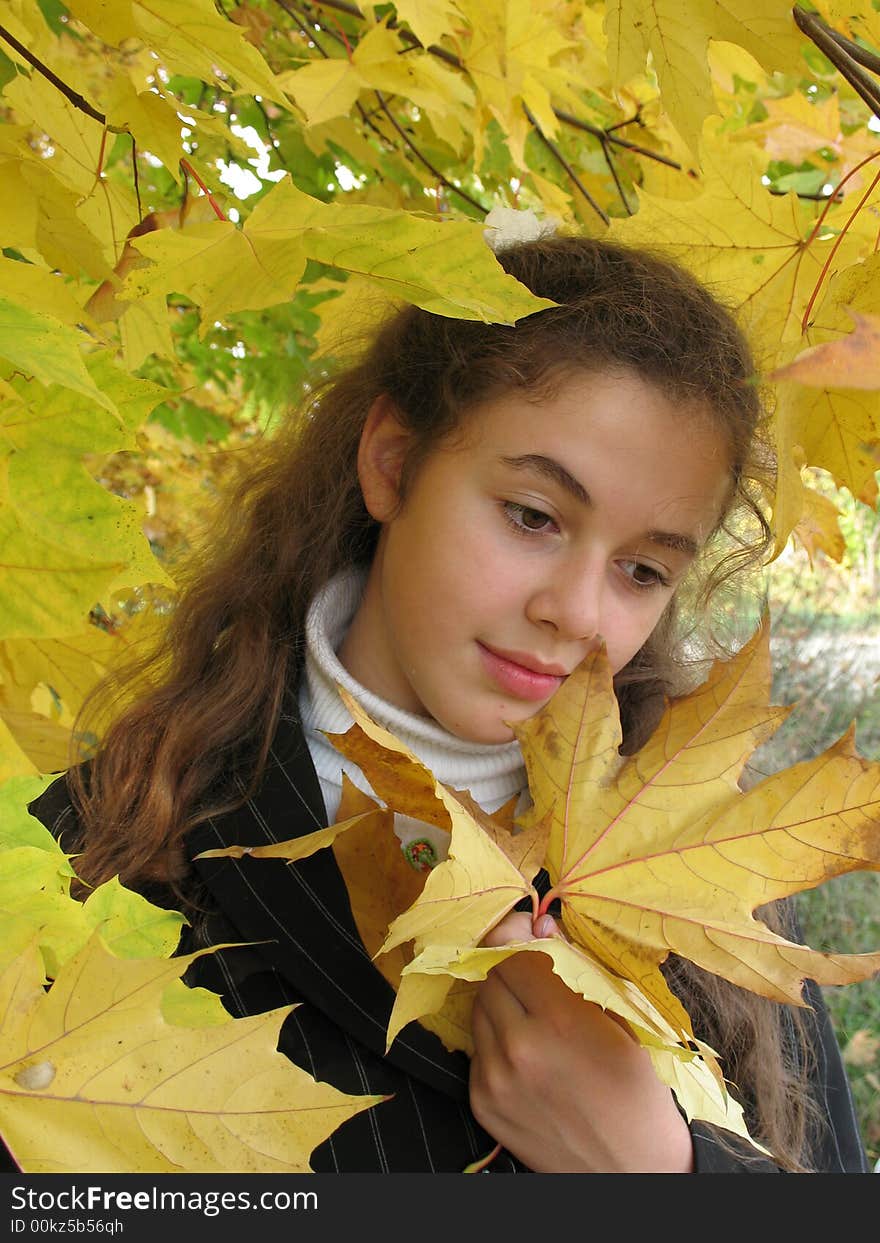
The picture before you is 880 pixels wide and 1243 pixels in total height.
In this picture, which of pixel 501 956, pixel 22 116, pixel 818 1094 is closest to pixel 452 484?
pixel 22 116

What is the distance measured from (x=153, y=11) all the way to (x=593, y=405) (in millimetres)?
562

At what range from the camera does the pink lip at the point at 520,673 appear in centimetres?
99

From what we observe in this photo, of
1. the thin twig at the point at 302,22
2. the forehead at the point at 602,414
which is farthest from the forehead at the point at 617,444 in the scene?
the thin twig at the point at 302,22

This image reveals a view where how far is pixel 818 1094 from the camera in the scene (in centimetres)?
124

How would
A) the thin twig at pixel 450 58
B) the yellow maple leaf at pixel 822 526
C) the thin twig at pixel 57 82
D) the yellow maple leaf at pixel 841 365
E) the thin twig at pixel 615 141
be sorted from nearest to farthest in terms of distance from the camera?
1. the yellow maple leaf at pixel 841 365
2. the thin twig at pixel 57 82
3. the yellow maple leaf at pixel 822 526
4. the thin twig at pixel 450 58
5. the thin twig at pixel 615 141

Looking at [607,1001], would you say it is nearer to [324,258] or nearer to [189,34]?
[324,258]

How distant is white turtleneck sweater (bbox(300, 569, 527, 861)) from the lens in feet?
3.73

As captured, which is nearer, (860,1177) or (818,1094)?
(860,1177)

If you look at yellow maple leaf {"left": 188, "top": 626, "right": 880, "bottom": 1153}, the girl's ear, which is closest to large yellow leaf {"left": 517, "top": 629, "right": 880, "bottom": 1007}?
yellow maple leaf {"left": 188, "top": 626, "right": 880, "bottom": 1153}

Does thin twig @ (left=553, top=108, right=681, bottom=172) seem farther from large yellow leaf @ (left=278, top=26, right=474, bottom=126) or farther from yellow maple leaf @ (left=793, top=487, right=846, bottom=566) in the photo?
yellow maple leaf @ (left=793, top=487, right=846, bottom=566)

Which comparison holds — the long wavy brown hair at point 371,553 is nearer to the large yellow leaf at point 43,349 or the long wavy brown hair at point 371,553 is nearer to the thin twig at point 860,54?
the thin twig at point 860,54

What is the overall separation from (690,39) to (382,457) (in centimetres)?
66

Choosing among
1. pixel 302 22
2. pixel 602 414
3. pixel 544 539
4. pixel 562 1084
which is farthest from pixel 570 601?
pixel 302 22

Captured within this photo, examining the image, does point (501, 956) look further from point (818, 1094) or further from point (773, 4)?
point (818, 1094)
